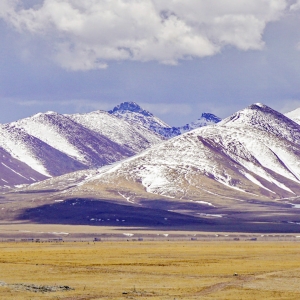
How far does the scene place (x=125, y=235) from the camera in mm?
185500

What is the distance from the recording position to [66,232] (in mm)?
198500

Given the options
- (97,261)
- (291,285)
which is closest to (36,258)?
(97,261)

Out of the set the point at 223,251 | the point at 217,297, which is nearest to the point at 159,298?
the point at 217,297

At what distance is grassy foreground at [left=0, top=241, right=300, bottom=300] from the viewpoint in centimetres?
6342

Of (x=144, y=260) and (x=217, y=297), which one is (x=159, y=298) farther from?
(x=144, y=260)

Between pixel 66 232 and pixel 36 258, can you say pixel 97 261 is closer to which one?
pixel 36 258

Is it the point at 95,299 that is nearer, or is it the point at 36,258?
the point at 95,299

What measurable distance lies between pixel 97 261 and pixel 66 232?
103350 mm

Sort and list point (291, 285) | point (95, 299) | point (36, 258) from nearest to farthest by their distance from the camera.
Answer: point (95, 299)
point (291, 285)
point (36, 258)

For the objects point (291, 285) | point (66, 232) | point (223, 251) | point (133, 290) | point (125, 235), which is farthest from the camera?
point (66, 232)

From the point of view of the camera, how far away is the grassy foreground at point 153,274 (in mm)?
63416

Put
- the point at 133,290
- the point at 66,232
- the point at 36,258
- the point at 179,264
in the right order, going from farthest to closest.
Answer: the point at 66,232
the point at 36,258
the point at 179,264
the point at 133,290

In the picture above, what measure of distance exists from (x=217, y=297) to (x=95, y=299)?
10.3 m

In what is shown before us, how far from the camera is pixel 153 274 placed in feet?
261
